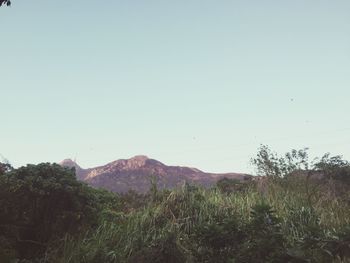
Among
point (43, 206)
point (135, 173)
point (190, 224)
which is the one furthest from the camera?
point (135, 173)

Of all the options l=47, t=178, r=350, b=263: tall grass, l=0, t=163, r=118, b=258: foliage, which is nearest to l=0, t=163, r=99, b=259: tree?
l=0, t=163, r=118, b=258: foliage

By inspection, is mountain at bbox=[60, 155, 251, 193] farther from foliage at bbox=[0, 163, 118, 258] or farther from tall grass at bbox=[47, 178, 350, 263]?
foliage at bbox=[0, 163, 118, 258]

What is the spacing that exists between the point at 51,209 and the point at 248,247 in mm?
3707

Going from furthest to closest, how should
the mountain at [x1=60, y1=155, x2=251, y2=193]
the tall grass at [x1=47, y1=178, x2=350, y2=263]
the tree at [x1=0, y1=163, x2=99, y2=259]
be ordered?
1. the mountain at [x1=60, y1=155, x2=251, y2=193]
2. the tree at [x1=0, y1=163, x2=99, y2=259]
3. the tall grass at [x1=47, y1=178, x2=350, y2=263]

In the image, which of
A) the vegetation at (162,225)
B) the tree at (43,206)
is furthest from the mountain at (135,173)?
the tree at (43,206)

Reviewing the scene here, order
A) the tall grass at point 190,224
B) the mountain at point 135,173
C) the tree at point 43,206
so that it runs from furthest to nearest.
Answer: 1. the mountain at point 135,173
2. the tree at point 43,206
3. the tall grass at point 190,224

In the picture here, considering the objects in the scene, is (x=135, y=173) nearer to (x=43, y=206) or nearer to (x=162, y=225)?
(x=162, y=225)

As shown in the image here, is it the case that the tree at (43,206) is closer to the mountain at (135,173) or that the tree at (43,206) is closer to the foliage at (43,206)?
the foliage at (43,206)

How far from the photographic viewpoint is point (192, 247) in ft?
26.7

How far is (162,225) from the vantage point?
9.69 m

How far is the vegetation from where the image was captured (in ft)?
22.5

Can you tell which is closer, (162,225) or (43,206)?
(43,206)

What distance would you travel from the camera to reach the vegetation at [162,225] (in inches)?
271

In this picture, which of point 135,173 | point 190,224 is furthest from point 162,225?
point 135,173
